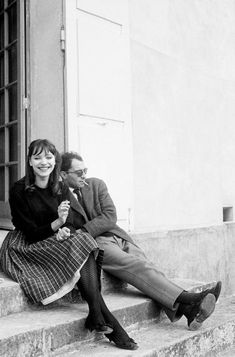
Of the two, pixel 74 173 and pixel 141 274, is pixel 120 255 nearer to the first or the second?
pixel 141 274

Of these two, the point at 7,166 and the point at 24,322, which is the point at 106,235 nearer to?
the point at 24,322

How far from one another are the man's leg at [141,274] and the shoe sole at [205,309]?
0.15 m

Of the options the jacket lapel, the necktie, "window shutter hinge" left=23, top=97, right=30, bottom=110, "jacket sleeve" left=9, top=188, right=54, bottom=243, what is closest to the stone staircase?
"jacket sleeve" left=9, top=188, right=54, bottom=243

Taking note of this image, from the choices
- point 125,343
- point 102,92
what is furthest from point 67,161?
point 125,343

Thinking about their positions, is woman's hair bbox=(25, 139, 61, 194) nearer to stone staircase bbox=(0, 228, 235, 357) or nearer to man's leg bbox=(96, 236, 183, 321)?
man's leg bbox=(96, 236, 183, 321)

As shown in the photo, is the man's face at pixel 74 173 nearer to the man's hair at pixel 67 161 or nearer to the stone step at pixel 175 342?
the man's hair at pixel 67 161

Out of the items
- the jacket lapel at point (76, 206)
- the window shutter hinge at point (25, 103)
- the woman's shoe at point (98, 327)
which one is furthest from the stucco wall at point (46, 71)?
the woman's shoe at point (98, 327)

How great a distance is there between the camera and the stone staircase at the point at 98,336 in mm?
2414

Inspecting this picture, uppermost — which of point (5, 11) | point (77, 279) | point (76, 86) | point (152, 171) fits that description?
point (5, 11)

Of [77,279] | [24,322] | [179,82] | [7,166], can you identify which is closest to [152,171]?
[179,82]

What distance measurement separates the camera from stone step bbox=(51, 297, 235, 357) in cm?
252

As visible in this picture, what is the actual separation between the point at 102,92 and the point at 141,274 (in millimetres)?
1856

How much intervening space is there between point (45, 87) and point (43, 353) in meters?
2.47

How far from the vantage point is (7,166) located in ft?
14.7
